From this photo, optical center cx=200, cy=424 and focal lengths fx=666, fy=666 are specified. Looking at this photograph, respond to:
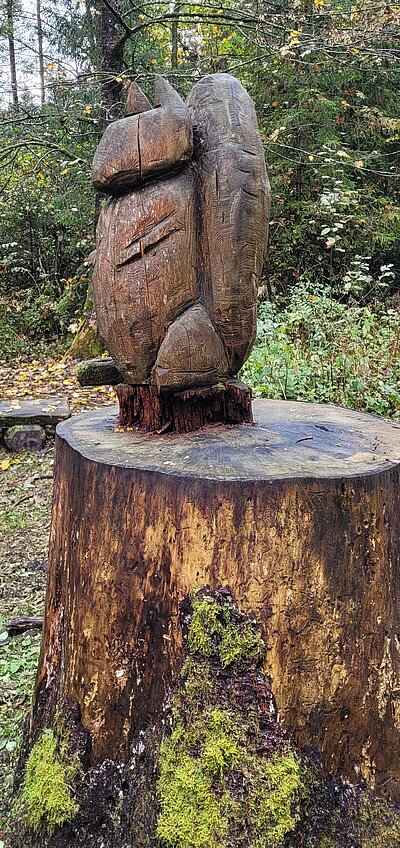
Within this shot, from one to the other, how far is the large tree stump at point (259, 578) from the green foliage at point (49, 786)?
106 millimetres

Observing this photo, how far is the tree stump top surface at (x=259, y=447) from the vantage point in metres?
1.82

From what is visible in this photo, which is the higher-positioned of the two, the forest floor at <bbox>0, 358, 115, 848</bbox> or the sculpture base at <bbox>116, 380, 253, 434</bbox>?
the sculpture base at <bbox>116, 380, 253, 434</bbox>

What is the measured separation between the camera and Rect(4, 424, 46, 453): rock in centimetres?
609

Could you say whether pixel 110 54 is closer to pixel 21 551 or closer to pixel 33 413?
pixel 33 413

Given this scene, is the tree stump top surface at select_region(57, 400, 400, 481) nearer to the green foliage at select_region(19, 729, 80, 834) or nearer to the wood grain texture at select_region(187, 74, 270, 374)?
the wood grain texture at select_region(187, 74, 270, 374)

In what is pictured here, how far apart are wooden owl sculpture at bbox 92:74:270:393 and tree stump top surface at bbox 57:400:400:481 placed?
23cm

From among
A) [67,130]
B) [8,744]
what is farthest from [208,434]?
[67,130]

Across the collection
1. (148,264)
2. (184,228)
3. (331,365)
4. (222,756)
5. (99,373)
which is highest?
(184,228)

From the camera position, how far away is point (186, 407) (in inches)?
89.4

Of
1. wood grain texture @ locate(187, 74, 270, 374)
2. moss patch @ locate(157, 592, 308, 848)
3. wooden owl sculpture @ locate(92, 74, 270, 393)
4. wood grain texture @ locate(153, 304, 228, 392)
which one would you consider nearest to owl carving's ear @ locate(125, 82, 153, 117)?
wooden owl sculpture @ locate(92, 74, 270, 393)

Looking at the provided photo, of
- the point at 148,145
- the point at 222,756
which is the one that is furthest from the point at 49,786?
the point at 148,145

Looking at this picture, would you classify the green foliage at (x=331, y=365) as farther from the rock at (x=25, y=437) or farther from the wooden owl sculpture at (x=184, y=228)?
the wooden owl sculpture at (x=184, y=228)

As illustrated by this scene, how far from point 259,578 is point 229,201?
3.87 feet

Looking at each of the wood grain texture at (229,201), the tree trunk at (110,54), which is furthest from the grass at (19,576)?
the tree trunk at (110,54)
